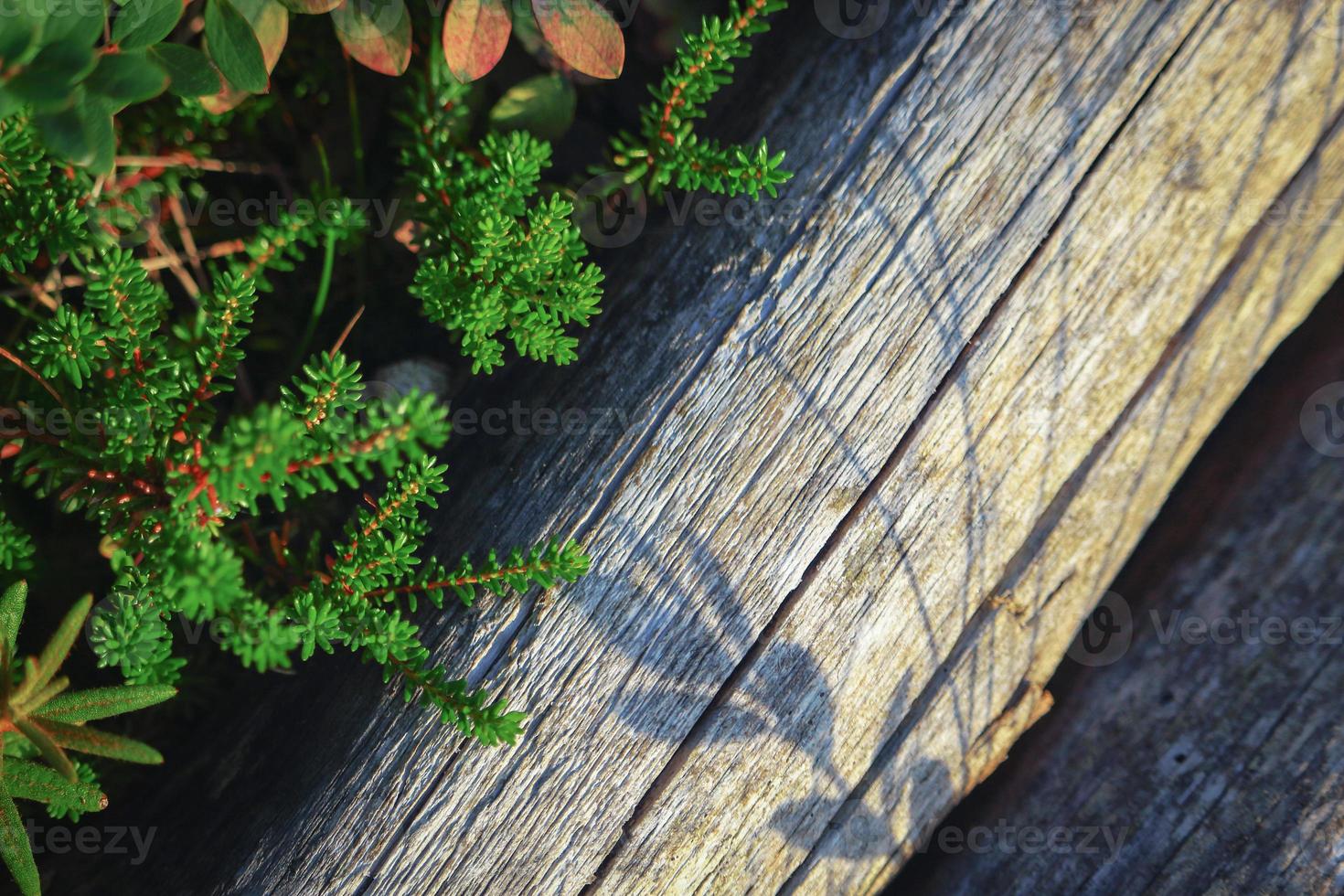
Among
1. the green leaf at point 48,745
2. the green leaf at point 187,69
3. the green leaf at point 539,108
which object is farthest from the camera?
the green leaf at point 539,108

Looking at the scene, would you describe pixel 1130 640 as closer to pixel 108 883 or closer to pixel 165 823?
pixel 165 823

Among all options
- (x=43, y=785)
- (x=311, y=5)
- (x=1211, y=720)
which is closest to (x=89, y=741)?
(x=43, y=785)

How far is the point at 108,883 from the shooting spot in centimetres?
230

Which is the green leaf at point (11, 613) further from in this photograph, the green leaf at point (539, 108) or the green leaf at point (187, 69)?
the green leaf at point (539, 108)

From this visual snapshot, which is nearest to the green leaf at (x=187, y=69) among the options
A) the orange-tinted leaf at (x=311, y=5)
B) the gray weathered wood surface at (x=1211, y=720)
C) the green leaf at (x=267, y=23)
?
the green leaf at (x=267, y=23)

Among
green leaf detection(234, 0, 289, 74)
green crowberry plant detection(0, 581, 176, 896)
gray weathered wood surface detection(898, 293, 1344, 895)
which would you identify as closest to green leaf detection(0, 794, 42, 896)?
green crowberry plant detection(0, 581, 176, 896)

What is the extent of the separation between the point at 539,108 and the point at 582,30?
12.4 inches

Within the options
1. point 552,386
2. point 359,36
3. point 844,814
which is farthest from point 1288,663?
point 359,36

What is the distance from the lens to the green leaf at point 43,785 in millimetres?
1908

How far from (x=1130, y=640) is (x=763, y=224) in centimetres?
165

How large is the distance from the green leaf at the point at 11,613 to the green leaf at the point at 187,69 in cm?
114

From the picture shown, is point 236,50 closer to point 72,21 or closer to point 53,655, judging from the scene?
point 72,21

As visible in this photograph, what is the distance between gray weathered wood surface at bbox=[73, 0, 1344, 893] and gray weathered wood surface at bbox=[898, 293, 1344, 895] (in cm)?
47

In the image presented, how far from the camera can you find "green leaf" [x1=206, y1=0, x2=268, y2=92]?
1978 mm
